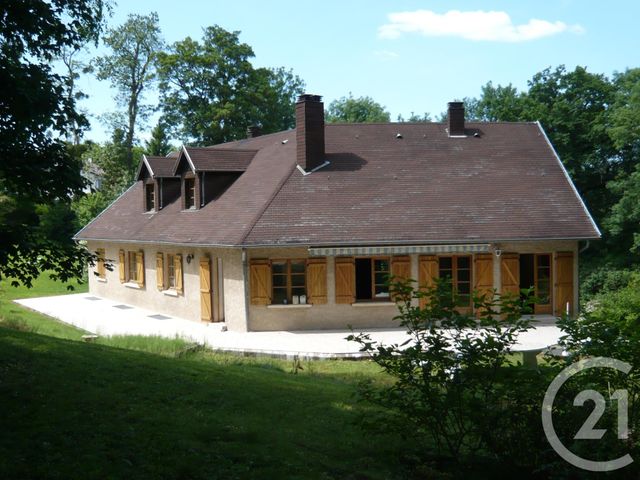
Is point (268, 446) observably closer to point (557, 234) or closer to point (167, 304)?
point (557, 234)

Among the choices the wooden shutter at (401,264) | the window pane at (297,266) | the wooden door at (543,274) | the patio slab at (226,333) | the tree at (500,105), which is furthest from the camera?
the tree at (500,105)

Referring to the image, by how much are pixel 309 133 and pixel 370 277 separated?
5.58m

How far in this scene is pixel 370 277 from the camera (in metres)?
24.0

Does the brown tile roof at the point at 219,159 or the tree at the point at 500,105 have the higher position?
the tree at the point at 500,105

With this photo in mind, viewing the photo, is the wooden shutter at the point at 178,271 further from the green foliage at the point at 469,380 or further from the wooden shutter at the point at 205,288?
the green foliage at the point at 469,380

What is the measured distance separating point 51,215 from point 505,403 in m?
37.7

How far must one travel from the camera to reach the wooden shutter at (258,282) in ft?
72.4

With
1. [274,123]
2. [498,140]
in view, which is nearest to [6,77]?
[498,140]

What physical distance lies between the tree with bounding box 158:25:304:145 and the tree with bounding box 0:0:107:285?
3957 cm

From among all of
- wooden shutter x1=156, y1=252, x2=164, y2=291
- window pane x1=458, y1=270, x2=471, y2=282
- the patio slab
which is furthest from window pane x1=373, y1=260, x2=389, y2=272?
wooden shutter x1=156, y1=252, x2=164, y2=291

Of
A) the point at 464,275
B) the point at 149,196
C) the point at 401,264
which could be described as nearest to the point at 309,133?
the point at 401,264

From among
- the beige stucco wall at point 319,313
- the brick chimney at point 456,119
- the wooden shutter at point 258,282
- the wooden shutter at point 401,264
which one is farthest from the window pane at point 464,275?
the brick chimney at point 456,119

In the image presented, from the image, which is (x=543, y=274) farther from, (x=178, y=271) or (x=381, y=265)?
(x=178, y=271)
